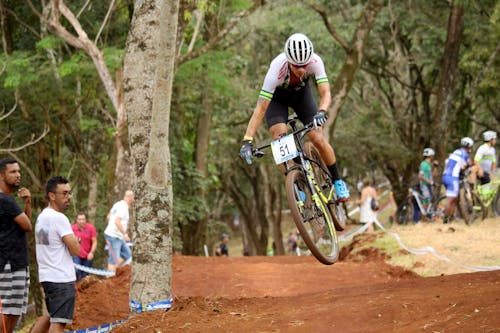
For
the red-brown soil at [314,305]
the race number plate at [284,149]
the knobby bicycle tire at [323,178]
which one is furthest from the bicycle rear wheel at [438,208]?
the race number plate at [284,149]

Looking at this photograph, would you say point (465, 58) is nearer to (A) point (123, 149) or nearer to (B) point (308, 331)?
(A) point (123, 149)

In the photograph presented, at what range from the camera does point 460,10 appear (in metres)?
22.7

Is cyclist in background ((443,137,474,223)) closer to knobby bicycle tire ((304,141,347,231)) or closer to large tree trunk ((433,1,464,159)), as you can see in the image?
large tree trunk ((433,1,464,159))

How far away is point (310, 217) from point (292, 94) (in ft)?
4.91

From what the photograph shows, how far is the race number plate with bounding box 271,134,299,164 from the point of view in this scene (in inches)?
335

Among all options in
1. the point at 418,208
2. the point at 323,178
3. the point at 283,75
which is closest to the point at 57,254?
the point at 283,75

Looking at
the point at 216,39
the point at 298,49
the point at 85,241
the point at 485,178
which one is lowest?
the point at 85,241

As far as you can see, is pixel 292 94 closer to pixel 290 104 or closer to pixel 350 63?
pixel 290 104

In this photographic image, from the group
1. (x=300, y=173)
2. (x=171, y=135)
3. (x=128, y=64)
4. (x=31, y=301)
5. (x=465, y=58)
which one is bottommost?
(x=31, y=301)

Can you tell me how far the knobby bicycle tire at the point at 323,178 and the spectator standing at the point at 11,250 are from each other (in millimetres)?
3517

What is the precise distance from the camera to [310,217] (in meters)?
8.76

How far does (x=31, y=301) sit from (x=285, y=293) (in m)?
19.2

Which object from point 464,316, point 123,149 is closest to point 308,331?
point 464,316

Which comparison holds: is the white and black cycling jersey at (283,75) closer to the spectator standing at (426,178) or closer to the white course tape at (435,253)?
the white course tape at (435,253)
